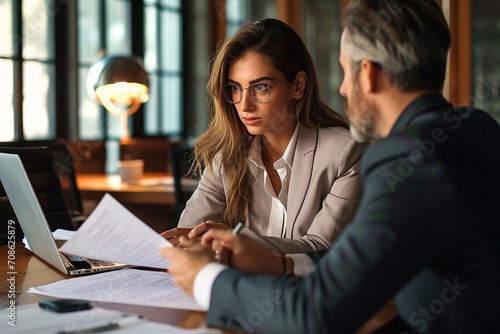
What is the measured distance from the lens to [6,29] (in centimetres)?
491

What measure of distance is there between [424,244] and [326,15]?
575cm

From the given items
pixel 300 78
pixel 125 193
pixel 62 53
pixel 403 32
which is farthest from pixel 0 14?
pixel 403 32

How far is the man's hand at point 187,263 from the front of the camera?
121 cm

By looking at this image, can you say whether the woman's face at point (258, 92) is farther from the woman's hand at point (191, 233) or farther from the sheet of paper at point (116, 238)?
the sheet of paper at point (116, 238)

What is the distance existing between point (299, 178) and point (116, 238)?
763 mm

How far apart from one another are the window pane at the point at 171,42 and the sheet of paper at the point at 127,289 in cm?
538

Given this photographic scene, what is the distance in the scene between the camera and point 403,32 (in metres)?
1.16

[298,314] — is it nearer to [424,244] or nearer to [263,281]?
[263,281]

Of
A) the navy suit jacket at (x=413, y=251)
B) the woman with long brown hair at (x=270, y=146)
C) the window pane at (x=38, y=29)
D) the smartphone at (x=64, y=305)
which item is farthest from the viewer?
the window pane at (x=38, y=29)

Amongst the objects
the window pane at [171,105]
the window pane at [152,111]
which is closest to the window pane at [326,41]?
the window pane at [171,105]

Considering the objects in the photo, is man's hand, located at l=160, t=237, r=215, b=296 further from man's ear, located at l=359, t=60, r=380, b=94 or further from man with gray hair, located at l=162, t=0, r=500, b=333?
man's ear, located at l=359, t=60, r=380, b=94

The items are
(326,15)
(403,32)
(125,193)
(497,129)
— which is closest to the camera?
(403,32)

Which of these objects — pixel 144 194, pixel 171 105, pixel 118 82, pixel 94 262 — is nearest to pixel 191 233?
pixel 94 262

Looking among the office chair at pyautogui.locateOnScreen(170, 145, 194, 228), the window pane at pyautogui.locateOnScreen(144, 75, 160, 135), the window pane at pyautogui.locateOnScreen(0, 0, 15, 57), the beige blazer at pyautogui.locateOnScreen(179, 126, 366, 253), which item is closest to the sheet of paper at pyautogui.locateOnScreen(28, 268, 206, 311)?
the beige blazer at pyautogui.locateOnScreen(179, 126, 366, 253)
